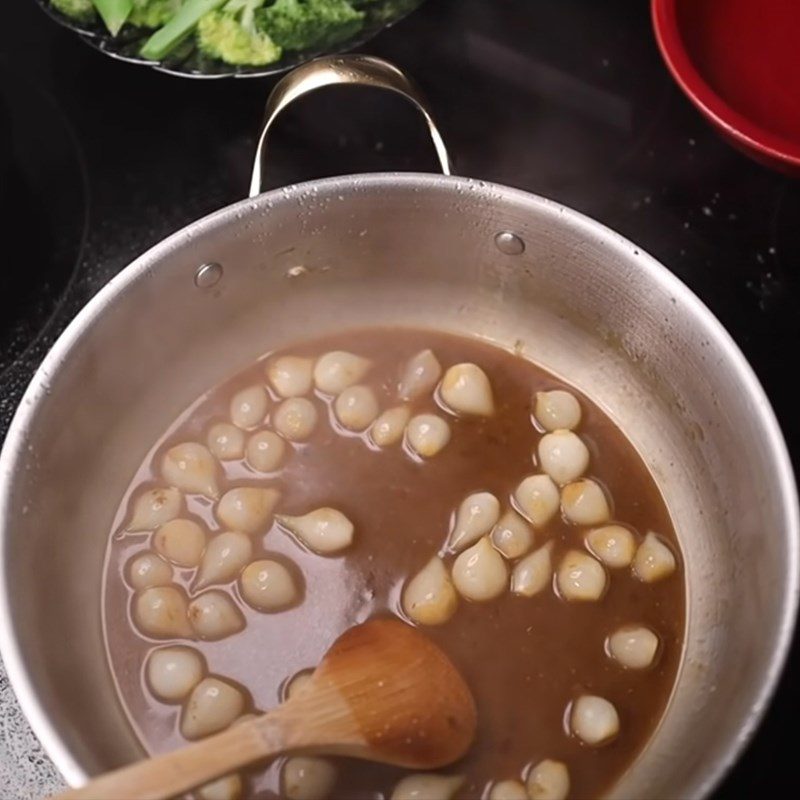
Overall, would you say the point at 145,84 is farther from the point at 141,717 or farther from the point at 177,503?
Result: the point at 141,717

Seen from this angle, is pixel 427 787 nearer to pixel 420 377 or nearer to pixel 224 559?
pixel 224 559

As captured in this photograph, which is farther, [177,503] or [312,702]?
[177,503]

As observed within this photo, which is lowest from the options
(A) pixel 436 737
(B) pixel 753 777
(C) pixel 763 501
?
(B) pixel 753 777

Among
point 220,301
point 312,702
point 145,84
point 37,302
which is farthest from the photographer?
point 145,84

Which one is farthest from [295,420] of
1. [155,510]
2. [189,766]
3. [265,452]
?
[189,766]

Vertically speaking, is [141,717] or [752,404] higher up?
[752,404]

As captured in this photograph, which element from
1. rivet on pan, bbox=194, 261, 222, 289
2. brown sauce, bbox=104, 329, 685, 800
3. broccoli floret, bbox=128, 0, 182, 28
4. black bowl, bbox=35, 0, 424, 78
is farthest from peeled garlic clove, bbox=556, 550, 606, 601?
broccoli floret, bbox=128, 0, 182, 28

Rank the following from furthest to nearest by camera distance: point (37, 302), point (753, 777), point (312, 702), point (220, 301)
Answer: point (37, 302)
point (220, 301)
point (753, 777)
point (312, 702)

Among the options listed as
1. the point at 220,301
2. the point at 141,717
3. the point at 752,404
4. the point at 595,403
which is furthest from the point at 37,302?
the point at 752,404

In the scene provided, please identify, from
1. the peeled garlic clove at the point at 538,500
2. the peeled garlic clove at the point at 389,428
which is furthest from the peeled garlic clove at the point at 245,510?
the peeled garlic clove at the point at 538,500
